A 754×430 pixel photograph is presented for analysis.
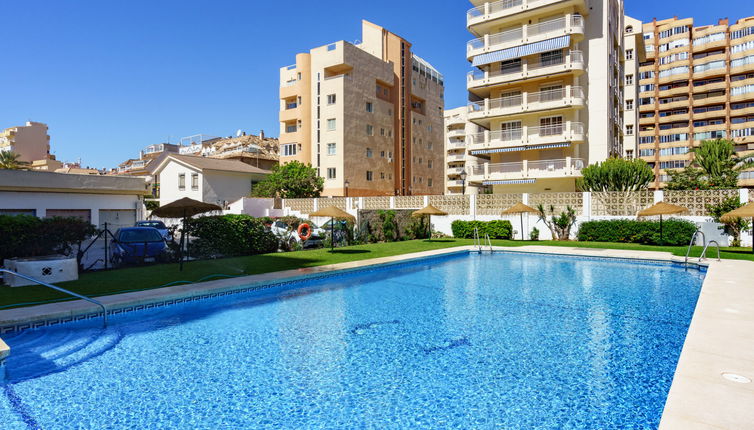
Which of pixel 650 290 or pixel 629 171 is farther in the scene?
pixel 629 171

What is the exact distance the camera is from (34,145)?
85.9 m

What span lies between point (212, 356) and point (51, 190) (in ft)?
92.5

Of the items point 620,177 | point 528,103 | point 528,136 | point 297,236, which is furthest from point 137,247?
point 528,103

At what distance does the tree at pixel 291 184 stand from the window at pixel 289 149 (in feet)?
24.3

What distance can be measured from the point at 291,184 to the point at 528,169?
67.1 feet

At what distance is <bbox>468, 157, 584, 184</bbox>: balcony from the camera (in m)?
31.6

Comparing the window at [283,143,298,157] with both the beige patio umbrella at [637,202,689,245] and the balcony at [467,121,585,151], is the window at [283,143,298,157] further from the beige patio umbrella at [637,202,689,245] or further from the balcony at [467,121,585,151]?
the beige patio umbrella at [637,202,689,245]

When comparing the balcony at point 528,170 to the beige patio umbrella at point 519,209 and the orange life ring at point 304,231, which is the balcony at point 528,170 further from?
the orange life ring at point 304,231

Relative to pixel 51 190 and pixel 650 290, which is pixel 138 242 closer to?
pixel 650 290

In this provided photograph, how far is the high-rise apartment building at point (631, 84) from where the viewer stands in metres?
48.3

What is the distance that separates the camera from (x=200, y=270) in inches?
521

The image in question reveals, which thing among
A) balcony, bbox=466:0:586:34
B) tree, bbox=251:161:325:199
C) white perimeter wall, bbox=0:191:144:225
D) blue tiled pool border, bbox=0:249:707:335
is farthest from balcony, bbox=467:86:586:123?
white perimeter wall, bbox=0:191:144:225

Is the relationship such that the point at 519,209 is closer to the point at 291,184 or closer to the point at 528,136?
the point at 528,136

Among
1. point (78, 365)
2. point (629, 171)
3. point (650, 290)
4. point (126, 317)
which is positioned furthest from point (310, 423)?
point (629, 171)
